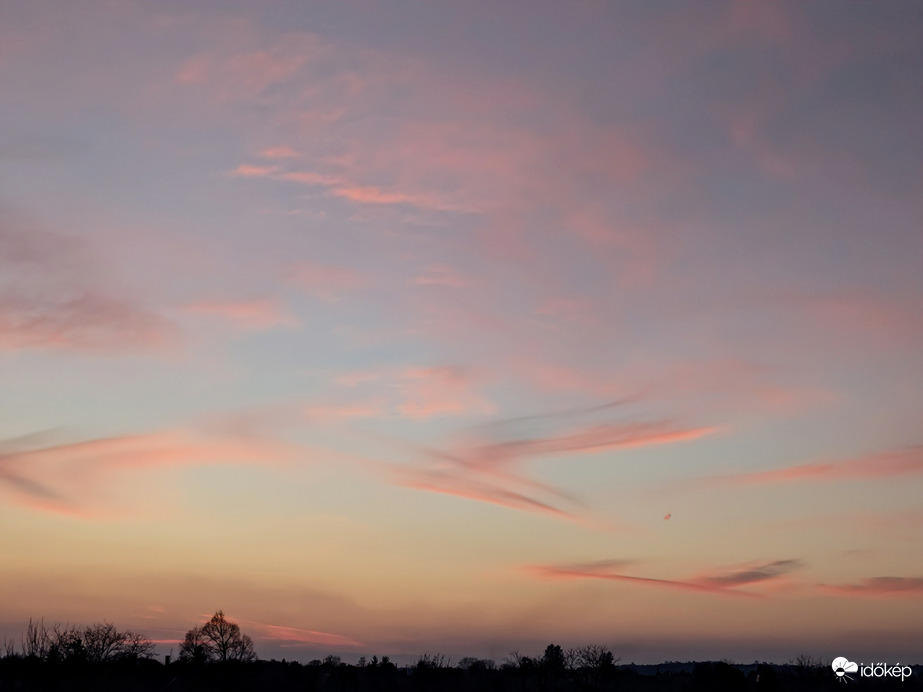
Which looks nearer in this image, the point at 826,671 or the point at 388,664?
the point at 826,671

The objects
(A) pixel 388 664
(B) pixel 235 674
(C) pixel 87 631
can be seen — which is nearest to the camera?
(C) pixel 87 631

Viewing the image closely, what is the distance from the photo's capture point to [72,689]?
85875mm

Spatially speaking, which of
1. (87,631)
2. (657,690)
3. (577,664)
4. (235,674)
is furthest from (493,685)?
(87,631)

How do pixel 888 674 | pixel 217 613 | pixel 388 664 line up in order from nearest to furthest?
pixel 888 674 → pixel 217 613 → pixel 388 664

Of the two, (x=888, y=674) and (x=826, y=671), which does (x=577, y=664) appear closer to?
(x=826, y=671)

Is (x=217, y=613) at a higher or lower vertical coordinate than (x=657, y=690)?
higher

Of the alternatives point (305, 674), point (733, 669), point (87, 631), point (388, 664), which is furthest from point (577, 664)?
point (87, 631)

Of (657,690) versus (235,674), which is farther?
(657,690)

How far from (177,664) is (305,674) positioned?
23.6 m

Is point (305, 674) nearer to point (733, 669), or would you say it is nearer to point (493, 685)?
point (493, 685)

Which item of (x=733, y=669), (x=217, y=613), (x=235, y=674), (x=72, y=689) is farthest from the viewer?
(x=217, y=613)

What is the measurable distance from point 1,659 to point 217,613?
168ft

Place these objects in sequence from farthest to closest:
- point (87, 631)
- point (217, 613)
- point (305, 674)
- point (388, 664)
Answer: point (388, 664) → point (217, 613) → point (305, 674) → point (87, 631)

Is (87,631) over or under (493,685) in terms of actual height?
over
